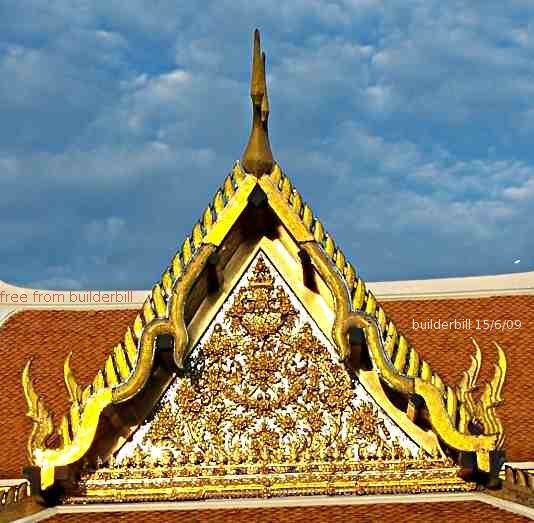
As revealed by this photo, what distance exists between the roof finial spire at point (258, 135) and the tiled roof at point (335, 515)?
2.10 metres

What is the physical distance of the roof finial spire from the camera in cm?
621

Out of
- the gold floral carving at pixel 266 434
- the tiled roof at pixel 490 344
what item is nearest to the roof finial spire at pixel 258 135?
the gold floral carving at pixel 266 434

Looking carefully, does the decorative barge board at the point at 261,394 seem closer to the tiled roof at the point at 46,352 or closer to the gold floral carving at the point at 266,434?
the gold floral carving at the point at 266,434

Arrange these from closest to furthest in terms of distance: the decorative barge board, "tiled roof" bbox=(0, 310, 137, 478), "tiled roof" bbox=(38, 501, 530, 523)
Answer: "tiled roof" bbox=(38, 501, 530, 523) → the decorative barge board → "tiled roof" bbox=(0, 310, 137, 478)

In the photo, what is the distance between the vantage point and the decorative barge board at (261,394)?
577 centimetres

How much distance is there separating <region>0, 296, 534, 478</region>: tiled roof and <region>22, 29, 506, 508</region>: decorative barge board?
163 inches

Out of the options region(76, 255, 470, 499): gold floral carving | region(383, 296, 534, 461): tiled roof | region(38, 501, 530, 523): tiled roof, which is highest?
region(383, 296, 534, 461): tiled roof

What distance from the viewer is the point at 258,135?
633 centimetres

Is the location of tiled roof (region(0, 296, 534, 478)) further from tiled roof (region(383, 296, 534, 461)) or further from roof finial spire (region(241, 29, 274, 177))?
roof finial spire (region(241, 29, 274, 177))

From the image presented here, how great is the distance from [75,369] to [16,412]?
88 cm

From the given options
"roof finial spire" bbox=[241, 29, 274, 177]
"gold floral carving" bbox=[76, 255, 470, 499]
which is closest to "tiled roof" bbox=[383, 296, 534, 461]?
"gold floral carving" bbox=[76, 255, 470, 499]

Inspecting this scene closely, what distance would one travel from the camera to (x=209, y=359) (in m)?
6.24

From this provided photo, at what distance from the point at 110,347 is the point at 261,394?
Answer: 589 cm

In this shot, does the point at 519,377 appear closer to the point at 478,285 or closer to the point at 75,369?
the point at 478,285
